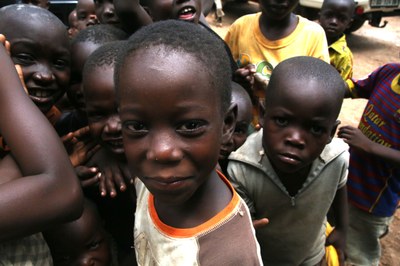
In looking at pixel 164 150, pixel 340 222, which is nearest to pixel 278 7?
pixel 340 222

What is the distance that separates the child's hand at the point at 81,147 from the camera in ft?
5.13

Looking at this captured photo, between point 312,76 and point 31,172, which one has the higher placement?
point 31,172

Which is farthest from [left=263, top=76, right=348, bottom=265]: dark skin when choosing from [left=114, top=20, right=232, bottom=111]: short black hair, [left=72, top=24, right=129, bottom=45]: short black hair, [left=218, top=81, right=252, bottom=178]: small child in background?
[left=72, top=24, right=129, bottom=45]: short black hair

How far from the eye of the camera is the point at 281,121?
1484 mm

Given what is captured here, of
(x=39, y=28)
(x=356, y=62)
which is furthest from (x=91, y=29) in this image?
(x=356, y=62)

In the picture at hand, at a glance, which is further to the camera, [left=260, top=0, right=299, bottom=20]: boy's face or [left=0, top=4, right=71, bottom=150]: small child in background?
[left=260, top=0, right=299, bottom=20]: boy's face

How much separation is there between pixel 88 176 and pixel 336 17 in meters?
3.02

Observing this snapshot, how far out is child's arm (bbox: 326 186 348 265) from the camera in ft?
5.83

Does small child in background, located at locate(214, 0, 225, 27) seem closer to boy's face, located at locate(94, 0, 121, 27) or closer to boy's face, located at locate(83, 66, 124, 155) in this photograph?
boy's face, located at locate(94, 0, 121, 27)

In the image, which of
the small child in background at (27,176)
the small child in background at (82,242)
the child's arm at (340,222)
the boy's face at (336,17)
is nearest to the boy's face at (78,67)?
the small child in background at (82,242)

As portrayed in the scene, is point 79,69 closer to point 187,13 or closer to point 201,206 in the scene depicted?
point 187,13

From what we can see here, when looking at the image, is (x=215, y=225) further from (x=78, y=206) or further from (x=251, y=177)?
(x=251, y=177)

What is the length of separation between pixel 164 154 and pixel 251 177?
29.3 inches

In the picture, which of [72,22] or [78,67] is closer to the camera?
[78,67]
